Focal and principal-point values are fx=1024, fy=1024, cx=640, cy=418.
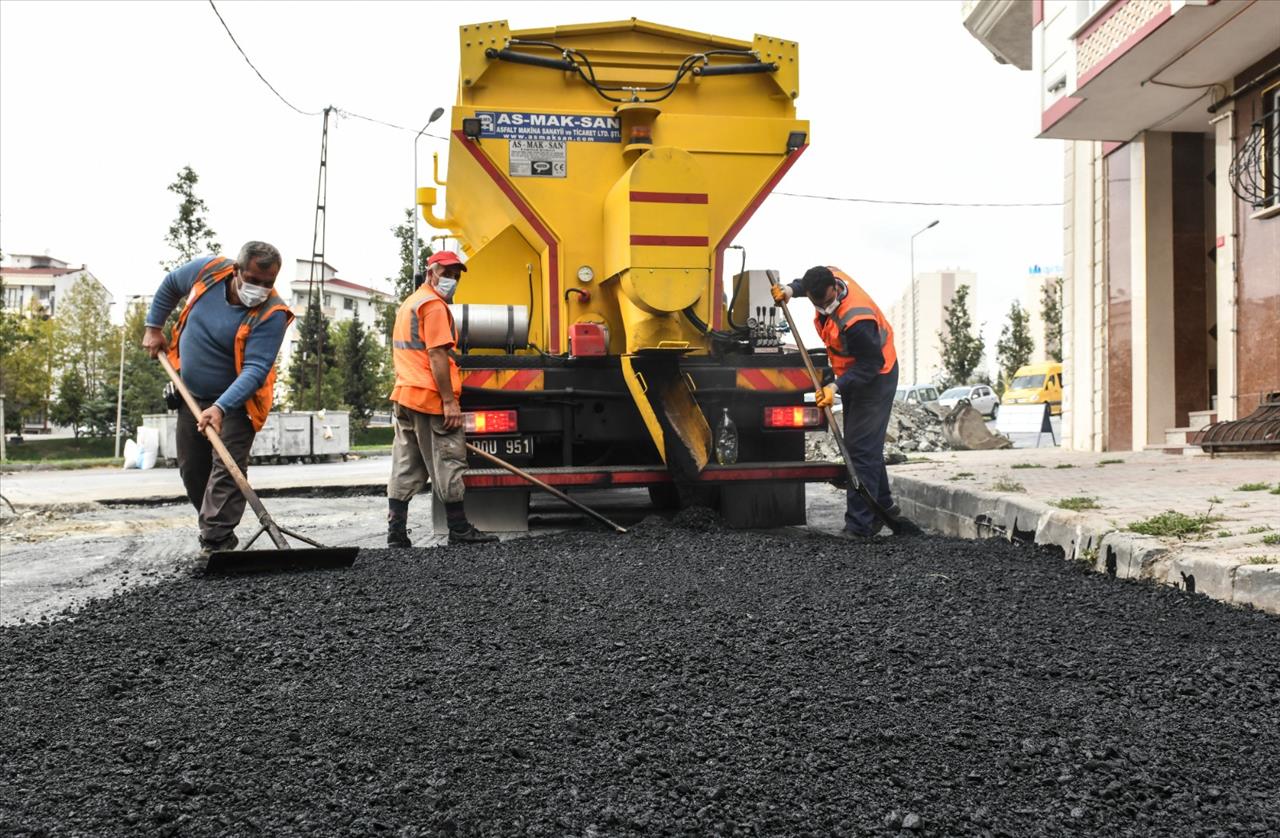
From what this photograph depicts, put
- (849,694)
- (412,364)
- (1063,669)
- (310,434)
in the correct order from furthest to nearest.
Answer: (310,434)
(412,364)
(1063,669)
(849,694)

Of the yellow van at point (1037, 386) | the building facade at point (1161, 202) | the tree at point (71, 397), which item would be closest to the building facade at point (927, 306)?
the yellow van at point (1037, 386)

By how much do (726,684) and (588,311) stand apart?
11.5 ft

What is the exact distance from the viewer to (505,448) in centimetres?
563

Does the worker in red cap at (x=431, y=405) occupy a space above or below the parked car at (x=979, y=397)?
below

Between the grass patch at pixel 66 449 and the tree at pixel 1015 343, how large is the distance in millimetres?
30644

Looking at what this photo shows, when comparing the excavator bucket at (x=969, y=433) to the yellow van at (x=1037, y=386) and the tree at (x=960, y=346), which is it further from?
the tree at (x=960, y=346)

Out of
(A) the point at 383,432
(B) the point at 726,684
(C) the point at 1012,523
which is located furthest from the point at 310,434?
(A) the point at 383,432

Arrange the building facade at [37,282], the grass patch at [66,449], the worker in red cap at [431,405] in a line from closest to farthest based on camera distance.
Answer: the worker in red cap at [431,405], the grass patch at [66,449], the building facade at [37,282]

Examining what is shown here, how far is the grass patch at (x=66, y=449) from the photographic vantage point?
109 feet

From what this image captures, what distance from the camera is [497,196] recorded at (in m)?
5.82

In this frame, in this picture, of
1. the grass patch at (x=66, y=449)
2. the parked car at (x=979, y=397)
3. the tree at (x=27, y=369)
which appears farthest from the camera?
the tree at (x=27, y=369)

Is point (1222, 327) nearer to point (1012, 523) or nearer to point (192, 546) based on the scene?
point (1012, 523)

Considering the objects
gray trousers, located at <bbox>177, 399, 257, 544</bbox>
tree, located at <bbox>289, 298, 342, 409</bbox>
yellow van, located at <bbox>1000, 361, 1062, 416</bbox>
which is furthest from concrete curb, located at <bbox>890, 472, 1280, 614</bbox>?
tree, located at <bbox>289, 298, 342, 409</bbox>

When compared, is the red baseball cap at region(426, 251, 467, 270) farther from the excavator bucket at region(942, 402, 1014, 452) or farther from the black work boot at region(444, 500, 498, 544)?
the excavator bucket at region(942, 402, 1014, 452)
